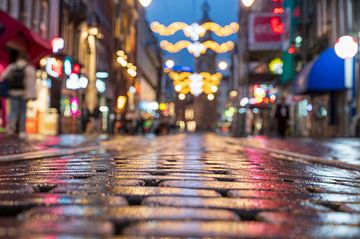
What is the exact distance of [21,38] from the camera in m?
18.2

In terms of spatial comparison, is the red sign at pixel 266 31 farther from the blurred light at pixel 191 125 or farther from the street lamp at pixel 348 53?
the blurred light at pixel 191 125

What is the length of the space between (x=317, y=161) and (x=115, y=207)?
4.78 meters

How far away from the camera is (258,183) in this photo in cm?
334

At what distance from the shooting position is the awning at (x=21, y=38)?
52.3ft

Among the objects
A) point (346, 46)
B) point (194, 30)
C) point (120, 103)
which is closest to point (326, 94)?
point (194, 30)

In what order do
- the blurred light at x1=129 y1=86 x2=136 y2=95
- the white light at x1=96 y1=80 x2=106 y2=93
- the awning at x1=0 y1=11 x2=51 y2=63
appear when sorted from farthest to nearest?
the blurred light at x1=129 y1=86 x2=136 y2=95 → the white light at x1=96 y1=80 x2=106 y2=93 → the awning at x1=0 y1=11 x2=51 y2=63

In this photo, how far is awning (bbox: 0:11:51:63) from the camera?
16.0m

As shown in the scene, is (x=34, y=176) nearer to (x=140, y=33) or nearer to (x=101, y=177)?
(x=101, y=177)

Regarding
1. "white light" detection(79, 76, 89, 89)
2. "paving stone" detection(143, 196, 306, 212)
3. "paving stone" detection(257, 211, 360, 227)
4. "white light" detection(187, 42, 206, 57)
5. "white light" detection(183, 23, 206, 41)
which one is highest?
"white light" detection(183, 23, 206, 41)

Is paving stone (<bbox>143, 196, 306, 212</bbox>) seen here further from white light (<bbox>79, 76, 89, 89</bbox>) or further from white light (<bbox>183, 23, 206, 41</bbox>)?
white light (<bbox>79, 76, 89, 89</bbox>)

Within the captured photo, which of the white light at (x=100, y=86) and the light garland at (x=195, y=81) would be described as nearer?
the white light at (x=100, y=86)

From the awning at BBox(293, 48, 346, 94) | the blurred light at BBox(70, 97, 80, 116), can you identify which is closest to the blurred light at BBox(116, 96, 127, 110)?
the blurred light at BBox(70, 97, 80, 116)

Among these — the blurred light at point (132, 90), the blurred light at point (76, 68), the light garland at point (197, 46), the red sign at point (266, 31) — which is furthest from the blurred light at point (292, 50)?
the blurred light at point (132, 90)

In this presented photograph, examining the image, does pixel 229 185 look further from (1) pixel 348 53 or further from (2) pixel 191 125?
(2) pixel 191 125
